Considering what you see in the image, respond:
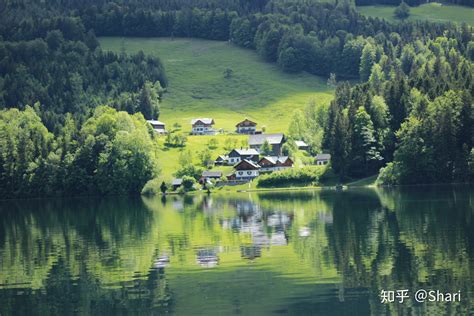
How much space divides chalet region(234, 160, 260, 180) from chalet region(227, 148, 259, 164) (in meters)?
11.0

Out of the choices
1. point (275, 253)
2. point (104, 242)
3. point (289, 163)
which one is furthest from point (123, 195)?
point (275, 253)

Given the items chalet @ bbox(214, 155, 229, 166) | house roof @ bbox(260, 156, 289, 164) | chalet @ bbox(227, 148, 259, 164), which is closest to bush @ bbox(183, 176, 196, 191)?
chalet @ bbox(214, 155, 229, 166)

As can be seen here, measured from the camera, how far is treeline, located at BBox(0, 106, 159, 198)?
163375 mm

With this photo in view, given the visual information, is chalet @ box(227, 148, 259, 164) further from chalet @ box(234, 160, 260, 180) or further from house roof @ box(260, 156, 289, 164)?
chalet @ box(234, 160, 260, 180)

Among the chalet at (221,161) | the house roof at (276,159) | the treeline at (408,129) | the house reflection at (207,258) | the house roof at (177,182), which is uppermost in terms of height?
the house reflection at (207,258)

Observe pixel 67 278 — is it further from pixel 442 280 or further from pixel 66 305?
pixel 442 280

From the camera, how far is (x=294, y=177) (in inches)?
6309

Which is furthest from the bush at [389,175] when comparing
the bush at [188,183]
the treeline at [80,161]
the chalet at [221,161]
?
the chalet at [221,161]

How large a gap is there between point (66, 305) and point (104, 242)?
30.5 metres

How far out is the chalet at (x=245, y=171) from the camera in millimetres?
180000

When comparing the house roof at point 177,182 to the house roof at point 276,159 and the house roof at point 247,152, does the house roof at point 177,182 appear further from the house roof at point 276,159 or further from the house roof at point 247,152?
the house roof at point 247,152

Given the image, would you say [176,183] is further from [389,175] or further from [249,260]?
[249,260]

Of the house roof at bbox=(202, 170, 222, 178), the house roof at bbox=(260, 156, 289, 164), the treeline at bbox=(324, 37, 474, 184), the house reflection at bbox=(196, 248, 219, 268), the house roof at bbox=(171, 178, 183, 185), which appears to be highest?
the house reflection at bbox=(196, 248, 219, 268)

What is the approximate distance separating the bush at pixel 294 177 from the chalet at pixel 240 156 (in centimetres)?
2543
